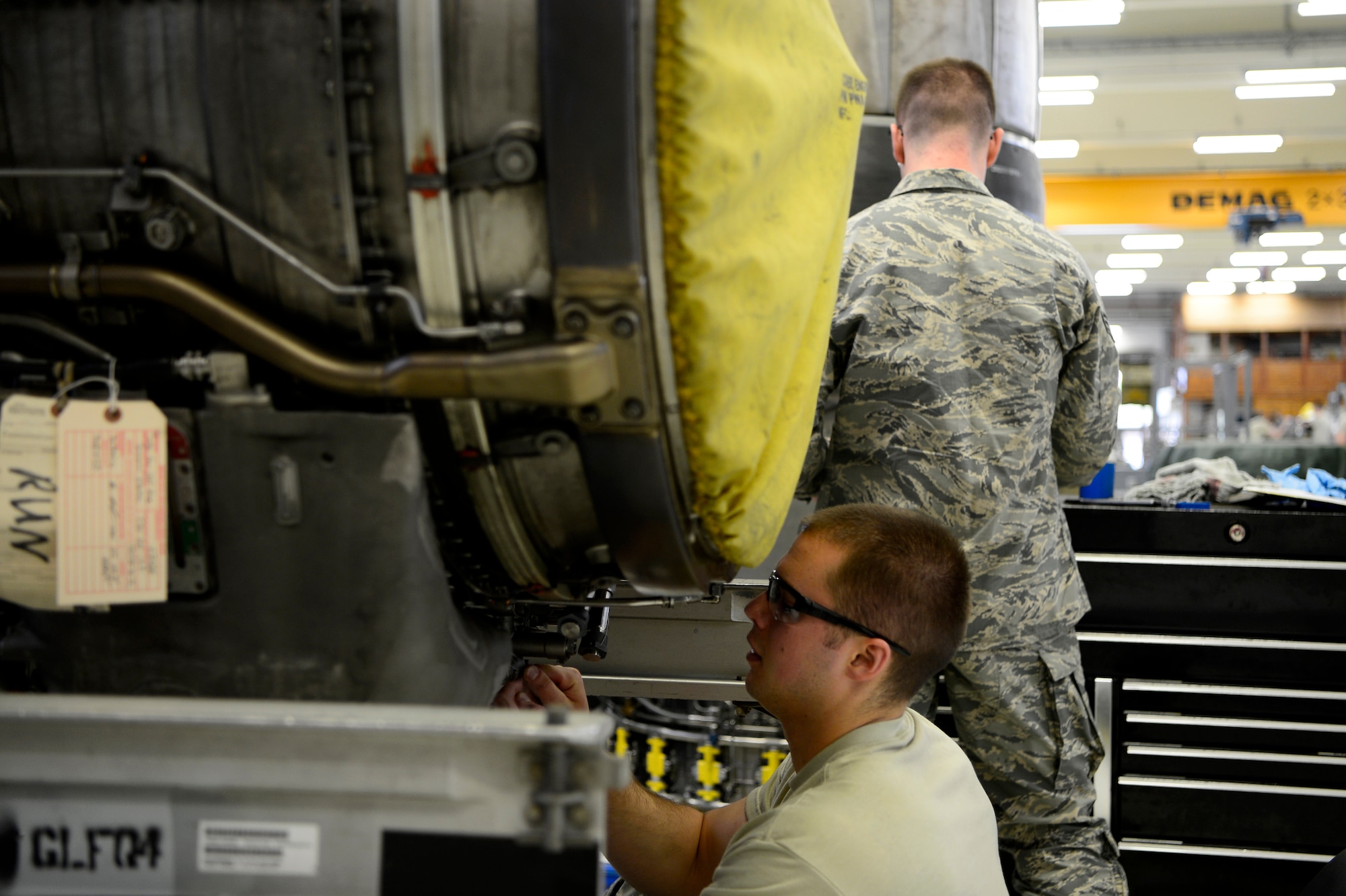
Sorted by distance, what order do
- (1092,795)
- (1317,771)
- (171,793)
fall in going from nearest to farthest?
(171,793)
(1092,795)
(1317,771)

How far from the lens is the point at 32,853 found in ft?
2.34

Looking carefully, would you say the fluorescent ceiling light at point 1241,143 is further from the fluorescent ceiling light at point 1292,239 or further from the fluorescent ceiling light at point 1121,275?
the fluorescent ceiling light at point 1121,275

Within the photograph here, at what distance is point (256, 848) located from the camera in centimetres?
71

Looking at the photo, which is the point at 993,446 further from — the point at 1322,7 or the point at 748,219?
the point at 1322,7

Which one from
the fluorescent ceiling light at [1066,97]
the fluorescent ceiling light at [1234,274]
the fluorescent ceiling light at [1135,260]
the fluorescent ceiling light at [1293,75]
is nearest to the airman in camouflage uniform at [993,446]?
the fluorescent ceiling light at [1066,97]

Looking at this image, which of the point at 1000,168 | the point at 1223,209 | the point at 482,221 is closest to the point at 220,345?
the point at 482,221

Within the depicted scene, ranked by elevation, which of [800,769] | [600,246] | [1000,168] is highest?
[1000,168]

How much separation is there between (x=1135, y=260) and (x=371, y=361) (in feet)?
60.1

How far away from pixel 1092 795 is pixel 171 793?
177cm

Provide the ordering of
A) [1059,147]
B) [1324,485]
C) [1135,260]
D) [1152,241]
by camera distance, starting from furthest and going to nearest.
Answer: [1135,260] < [1152,241] < [1059,147] < [1324,485]

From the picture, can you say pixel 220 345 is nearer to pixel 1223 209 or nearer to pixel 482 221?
pixel 482 221

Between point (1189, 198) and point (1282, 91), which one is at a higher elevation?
point (1282, 91)

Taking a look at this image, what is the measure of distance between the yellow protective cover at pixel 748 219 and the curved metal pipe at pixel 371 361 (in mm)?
92

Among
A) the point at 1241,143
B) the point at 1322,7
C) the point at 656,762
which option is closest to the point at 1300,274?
the point at 1241,143
